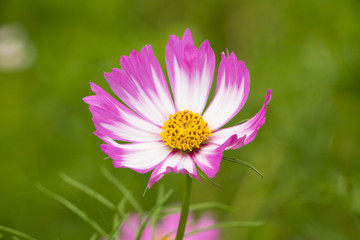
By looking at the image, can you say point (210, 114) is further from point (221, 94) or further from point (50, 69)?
point (50, 69)

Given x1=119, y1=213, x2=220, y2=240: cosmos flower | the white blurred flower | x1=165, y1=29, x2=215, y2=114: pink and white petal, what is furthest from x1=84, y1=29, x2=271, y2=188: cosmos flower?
the white blurred flower

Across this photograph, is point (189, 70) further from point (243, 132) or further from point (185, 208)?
point (185, 208)

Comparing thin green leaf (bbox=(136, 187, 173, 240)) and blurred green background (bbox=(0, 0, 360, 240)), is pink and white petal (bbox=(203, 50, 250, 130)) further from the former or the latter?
blurred green background (bbox=(0, 0, 360, 240))

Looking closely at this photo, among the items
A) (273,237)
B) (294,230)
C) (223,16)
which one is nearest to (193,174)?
(294,230)

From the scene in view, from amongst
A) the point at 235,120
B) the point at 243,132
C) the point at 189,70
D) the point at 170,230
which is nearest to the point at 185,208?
the point at 243,132

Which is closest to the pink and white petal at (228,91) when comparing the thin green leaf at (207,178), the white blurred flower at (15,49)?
the thin green leaf at (207,178)

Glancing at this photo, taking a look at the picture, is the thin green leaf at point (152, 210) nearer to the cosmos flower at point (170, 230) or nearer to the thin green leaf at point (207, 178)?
the thin green leaf at point (207, 178)
